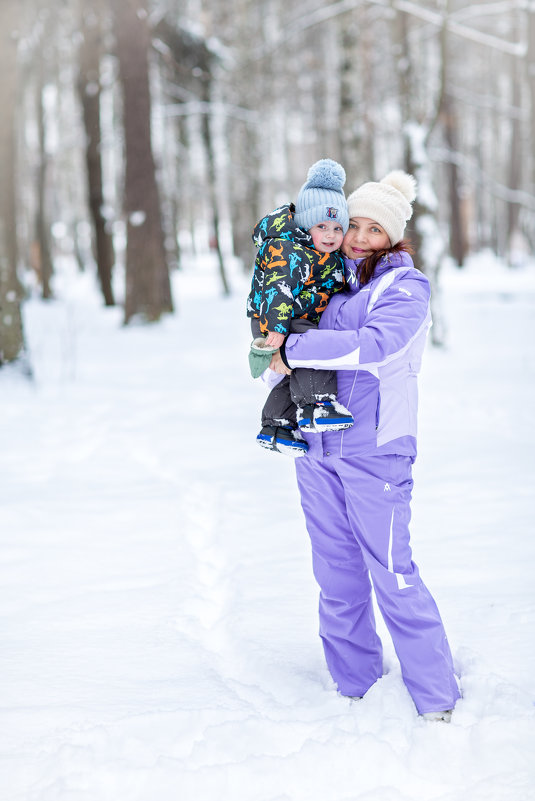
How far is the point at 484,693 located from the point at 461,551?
4.77 ft

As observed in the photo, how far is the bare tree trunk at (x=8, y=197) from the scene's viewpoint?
7711 millimetres

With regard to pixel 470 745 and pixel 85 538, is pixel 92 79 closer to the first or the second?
pixel 85 538

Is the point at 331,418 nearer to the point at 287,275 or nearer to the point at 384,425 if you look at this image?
the point at 384,425

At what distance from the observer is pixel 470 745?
2.25m

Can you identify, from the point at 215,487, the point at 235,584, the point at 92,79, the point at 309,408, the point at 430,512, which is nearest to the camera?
the point at 309,408

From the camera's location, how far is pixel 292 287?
2.38 meters

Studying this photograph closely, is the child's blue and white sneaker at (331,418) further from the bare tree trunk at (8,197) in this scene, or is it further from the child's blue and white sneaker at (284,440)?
the bare tree trunk at (8,197)

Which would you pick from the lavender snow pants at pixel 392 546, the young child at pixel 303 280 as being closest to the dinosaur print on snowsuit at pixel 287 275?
the young child at pixel 303 280

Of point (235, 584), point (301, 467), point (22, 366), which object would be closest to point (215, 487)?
point (235, 584)

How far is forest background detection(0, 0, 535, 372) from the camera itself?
9.59m

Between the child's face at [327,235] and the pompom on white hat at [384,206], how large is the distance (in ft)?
0.34

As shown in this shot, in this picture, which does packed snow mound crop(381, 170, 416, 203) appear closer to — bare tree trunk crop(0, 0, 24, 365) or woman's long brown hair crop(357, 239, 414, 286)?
woman's long brown hair crop(357, 239, 414, 286)

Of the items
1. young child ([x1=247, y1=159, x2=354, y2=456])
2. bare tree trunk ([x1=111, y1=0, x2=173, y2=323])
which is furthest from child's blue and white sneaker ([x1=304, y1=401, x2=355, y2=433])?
bare tree trunk ([x1=111, y1=0, x2=173, y2=323])

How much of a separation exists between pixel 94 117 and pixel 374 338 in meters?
14.8
